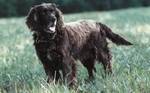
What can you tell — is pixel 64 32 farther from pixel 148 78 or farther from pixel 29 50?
pixel 29 50

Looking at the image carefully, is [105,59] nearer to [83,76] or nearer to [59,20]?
[83,76]

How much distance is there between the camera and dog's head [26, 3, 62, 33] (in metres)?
9.29

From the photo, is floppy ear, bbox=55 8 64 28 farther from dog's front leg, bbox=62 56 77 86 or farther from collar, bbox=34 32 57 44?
dog's front leg, bbox=62 56 77 86

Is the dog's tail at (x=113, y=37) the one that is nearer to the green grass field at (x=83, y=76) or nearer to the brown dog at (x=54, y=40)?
the green grass field at (x=83, y=76)

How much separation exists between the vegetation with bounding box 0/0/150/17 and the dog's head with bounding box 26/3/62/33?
127 feet

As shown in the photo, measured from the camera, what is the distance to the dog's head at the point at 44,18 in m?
9.29

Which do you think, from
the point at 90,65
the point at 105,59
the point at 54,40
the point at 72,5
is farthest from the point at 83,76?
the point at 72,5

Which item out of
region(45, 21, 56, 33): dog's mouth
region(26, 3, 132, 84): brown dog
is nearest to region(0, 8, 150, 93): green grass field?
region(26, 3, 132, 84): brown dog

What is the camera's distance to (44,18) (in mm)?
9336

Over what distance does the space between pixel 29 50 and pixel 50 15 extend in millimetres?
6073

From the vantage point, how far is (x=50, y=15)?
9.29 metres

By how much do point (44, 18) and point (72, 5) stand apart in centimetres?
4349

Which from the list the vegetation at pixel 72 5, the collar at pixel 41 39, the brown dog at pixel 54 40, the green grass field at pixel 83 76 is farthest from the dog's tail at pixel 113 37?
the vegetation at pixel 72 5

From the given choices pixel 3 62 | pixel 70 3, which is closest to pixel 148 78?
pixel 3 62
